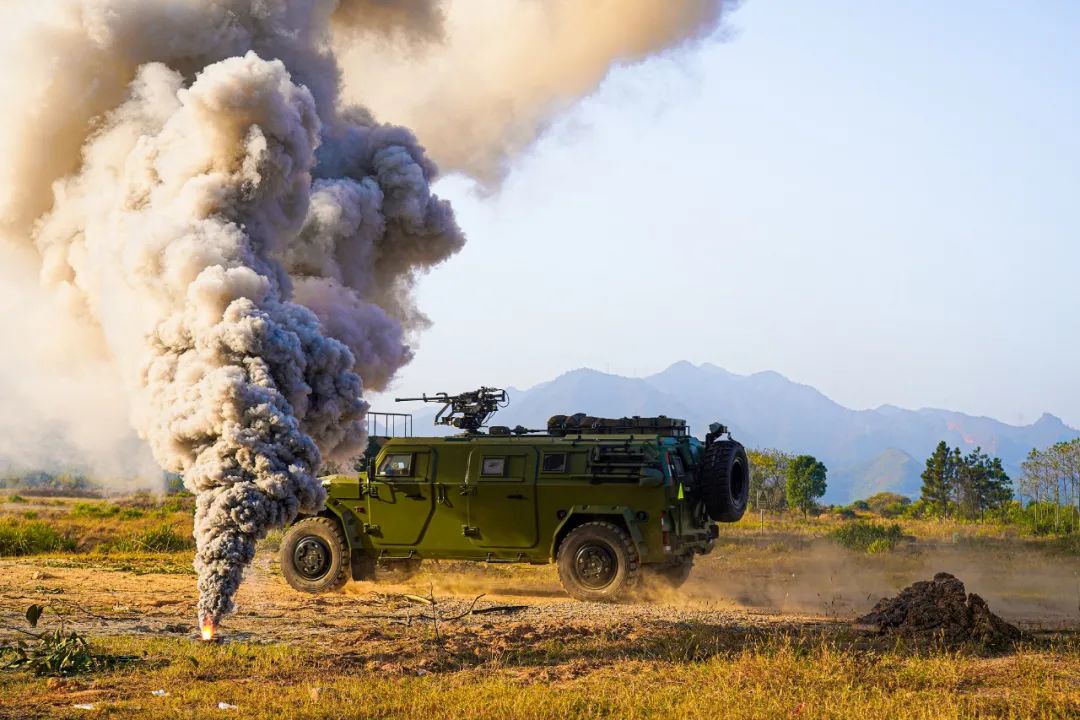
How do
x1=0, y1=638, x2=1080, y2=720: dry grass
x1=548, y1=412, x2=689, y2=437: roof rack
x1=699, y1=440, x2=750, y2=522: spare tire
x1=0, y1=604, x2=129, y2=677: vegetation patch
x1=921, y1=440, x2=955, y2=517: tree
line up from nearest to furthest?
x1=0, y1=638, x2=1080, y2=720: dry grass → x1=0, y1=604, x2=129, y2=677: vegetation patch → x1=699, y1=440, x2=750, y2=522: spare tire → x1=548, y1=412, x2=689, y2=437: roof rack → x1=921, y1=440, x2=955, y2=517: tree

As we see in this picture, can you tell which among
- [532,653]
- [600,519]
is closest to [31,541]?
[600,519]

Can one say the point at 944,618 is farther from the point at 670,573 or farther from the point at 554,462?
the point at 554,462

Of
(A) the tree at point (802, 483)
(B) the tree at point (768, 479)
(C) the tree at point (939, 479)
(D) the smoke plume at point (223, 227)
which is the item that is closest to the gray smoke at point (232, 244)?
(D) the smoke plume at point (223, 227)

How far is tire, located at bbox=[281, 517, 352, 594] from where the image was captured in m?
19.2

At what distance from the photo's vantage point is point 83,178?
19.5 meters

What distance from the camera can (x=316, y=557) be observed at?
1939cm

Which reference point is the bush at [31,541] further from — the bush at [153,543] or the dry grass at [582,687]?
the dry grass at [582,687]

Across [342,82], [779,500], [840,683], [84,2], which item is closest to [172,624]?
[840,683]

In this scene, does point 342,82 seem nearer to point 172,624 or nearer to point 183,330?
point 183,330

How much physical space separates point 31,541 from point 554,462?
14.0 m

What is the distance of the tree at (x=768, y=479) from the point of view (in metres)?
56.2

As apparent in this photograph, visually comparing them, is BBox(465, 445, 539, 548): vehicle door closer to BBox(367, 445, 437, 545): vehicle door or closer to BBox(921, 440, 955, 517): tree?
BBox(367, 445, 437, 545): vehicle door

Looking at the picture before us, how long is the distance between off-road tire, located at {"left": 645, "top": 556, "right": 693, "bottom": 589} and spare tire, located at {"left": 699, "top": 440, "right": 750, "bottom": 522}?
95cm

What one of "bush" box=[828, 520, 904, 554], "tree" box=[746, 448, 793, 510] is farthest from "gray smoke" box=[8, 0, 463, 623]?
"tree" box=[746, 448, 793, 510]
